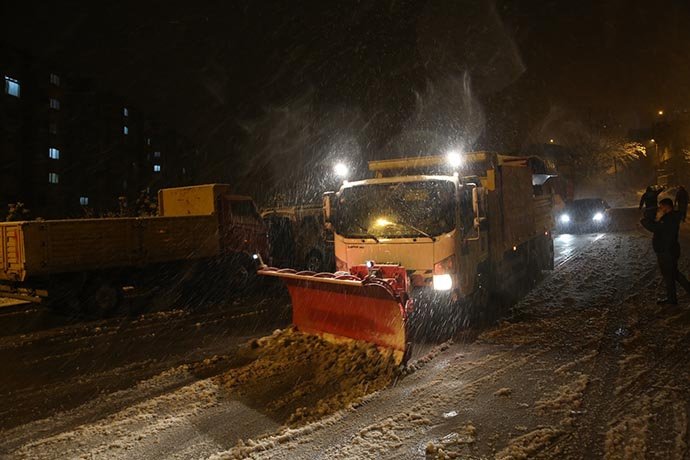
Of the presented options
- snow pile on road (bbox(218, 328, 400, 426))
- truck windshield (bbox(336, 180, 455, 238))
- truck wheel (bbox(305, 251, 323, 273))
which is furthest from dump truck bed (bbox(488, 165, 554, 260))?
truck wheel (bbox(305, 251, 323, 273))

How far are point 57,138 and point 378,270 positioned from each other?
41.1m

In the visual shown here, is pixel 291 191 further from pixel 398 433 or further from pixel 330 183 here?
pixel 398 433

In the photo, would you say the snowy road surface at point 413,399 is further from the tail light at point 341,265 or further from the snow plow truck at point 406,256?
the tail light at point 341,265

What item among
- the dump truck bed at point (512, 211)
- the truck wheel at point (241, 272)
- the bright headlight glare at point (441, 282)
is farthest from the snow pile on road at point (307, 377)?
the truck wheel at point (241, 272)

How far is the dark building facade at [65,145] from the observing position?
35.5 metres

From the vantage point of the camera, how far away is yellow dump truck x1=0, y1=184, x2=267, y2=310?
944cm

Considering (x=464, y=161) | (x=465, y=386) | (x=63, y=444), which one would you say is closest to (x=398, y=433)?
(x=465, y=386)

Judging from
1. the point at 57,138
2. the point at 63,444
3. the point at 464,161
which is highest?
the point at 57,138

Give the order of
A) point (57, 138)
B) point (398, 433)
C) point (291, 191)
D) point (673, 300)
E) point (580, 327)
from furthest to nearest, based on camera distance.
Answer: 1. point (57, 138)
2. point (291, 191)
3. point (673, 300)
4. point (580, 327)
5. point (398, 433)

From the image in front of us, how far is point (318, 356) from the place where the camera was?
6453 millimetres

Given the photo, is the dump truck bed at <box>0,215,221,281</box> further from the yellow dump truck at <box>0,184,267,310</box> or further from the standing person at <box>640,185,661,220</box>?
the standing person at <box>640,185,661,220</box>

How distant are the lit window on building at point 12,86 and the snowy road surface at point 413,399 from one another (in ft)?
111

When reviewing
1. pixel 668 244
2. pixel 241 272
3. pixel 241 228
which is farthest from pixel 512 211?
pixel 241 272

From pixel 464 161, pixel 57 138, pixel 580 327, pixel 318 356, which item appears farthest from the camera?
pixel 57 138
